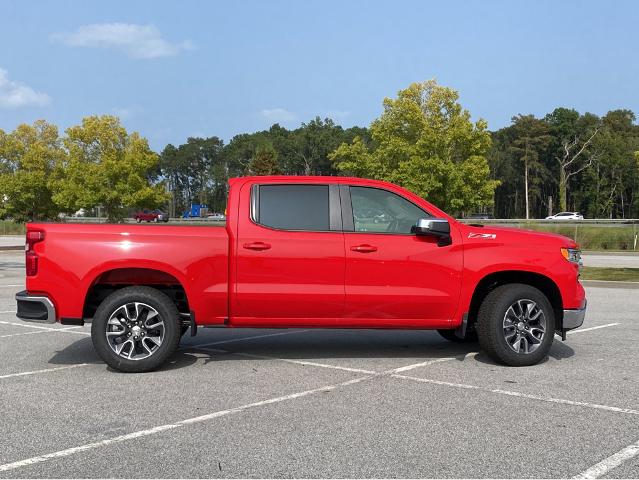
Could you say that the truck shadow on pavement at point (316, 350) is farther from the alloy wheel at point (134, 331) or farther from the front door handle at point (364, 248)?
the front door handle at point (364, 248)

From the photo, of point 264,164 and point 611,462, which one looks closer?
point 611,462

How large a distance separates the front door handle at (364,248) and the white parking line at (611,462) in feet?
9.58

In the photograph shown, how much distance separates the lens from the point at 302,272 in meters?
6.34

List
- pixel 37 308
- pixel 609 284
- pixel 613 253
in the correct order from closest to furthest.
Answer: pixel 37 308 → pixel 609 284 → pixel 613 253

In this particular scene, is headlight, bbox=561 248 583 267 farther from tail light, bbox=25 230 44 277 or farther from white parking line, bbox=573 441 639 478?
tail light, bbox=25 230 44 277

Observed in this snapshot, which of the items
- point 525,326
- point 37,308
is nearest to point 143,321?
point 37,308

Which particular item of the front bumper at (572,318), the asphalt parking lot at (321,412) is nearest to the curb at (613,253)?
the asphalt parking lot at (321,412)

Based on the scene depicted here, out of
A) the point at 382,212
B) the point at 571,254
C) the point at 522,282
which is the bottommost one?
the point at 522,282

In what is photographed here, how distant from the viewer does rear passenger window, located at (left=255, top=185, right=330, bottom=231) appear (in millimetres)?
6492

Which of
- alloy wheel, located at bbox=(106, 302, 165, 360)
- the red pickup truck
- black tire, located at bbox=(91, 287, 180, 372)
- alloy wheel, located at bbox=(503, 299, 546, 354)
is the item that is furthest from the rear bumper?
alloy wheel, located at bbox=(503, 299, 546, 354)

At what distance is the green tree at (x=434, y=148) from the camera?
134ft

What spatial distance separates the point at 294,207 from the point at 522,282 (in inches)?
99.3

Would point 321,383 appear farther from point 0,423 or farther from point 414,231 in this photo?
point 0,423

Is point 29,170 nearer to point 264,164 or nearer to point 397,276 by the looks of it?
point 397,276
